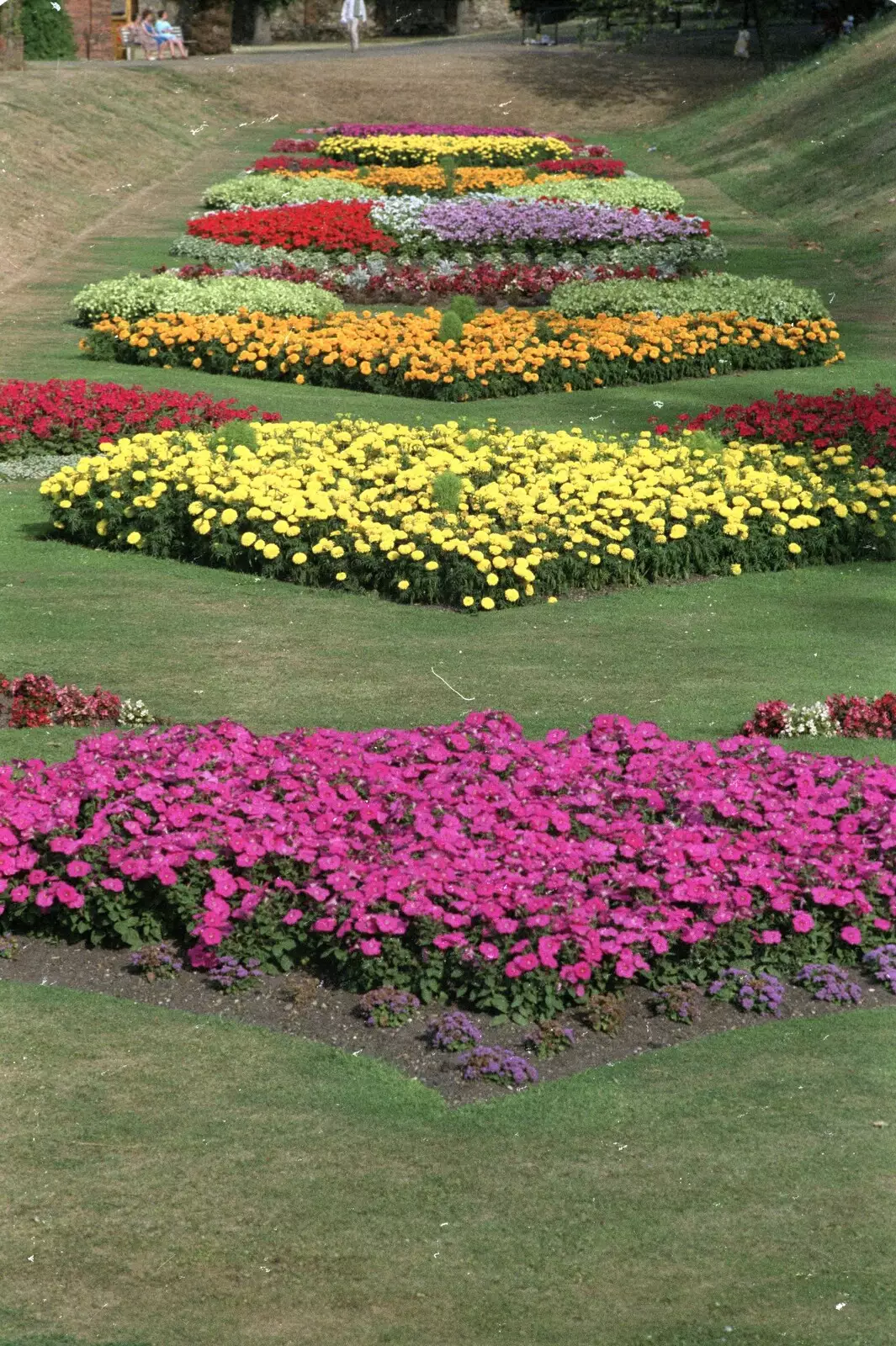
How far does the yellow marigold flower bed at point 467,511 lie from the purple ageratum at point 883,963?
4.43 metres

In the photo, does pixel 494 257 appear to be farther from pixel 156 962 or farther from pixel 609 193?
pixel 156 962

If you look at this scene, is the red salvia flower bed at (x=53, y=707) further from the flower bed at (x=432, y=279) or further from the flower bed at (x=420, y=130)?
the flower bed at (x=420, y=130)

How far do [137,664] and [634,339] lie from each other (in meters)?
9.38

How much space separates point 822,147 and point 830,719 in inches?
999

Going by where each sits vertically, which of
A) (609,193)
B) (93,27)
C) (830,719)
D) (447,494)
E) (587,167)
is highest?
(93,27)

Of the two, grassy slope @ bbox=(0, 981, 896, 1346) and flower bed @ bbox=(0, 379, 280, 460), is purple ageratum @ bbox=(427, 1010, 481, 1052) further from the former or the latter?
flower bed @ bbox=(0, 379, 280, 460)

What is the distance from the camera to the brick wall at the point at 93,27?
161 feet

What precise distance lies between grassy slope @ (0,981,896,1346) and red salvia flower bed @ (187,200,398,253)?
1921cm

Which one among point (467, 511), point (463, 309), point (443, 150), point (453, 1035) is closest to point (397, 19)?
point (443, 150)

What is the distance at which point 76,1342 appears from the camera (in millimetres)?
4465

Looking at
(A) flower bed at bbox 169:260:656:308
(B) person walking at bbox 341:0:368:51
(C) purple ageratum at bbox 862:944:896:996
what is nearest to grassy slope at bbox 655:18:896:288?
(A) flower bed at bbox 169:260:656:308

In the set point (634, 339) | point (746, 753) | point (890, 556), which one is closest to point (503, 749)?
point (746, 753)

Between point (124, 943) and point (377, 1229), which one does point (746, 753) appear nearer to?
point (124, 943)

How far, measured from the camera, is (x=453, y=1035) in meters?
5.95
